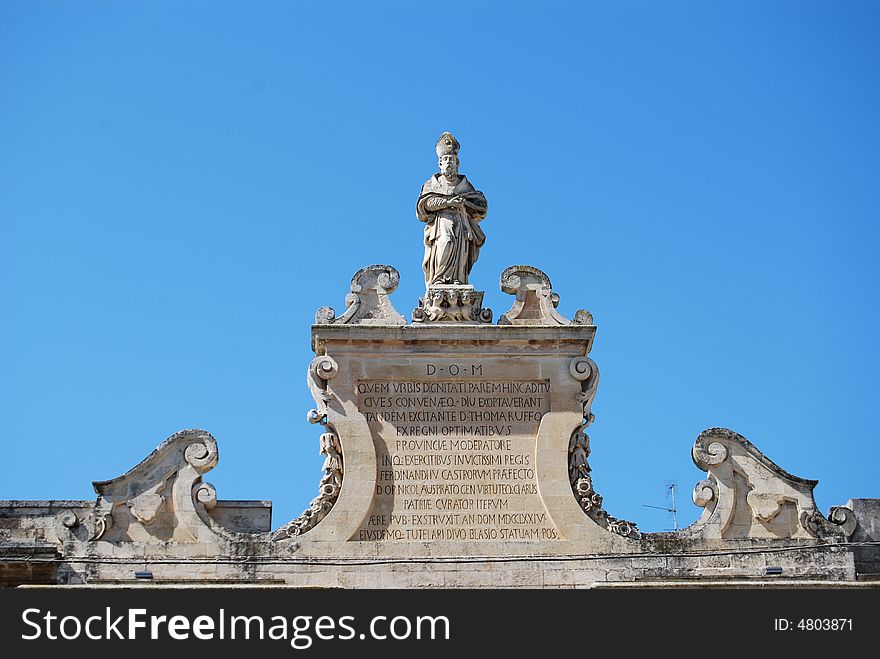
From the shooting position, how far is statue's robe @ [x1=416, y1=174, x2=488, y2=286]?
81.1 feet

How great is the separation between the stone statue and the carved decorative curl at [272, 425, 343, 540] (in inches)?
98.0

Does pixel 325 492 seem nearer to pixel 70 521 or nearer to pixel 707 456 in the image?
pixel 70 521

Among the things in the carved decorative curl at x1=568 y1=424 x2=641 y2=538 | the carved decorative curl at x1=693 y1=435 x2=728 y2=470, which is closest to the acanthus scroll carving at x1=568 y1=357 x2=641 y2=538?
the carved decorative curl at x1=568 y1=424 x2=641 y2=538

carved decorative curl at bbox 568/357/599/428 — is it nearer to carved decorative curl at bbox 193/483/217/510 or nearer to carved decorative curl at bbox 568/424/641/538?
carved decorative curl at bbox 568/424/641/538

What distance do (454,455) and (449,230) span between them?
2.95m

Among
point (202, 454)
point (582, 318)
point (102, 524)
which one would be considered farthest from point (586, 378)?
point (102, 524)

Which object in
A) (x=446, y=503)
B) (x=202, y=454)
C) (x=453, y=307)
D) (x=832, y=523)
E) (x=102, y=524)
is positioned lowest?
(x=102, y=524)

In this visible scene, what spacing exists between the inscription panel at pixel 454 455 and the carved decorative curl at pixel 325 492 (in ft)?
1.58

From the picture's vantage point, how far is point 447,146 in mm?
25250

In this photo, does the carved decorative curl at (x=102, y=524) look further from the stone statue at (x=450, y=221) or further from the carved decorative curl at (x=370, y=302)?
the stone statue at (x=450, y=221)

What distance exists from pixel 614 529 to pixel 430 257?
13.8 feet

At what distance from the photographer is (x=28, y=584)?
22969 mm
